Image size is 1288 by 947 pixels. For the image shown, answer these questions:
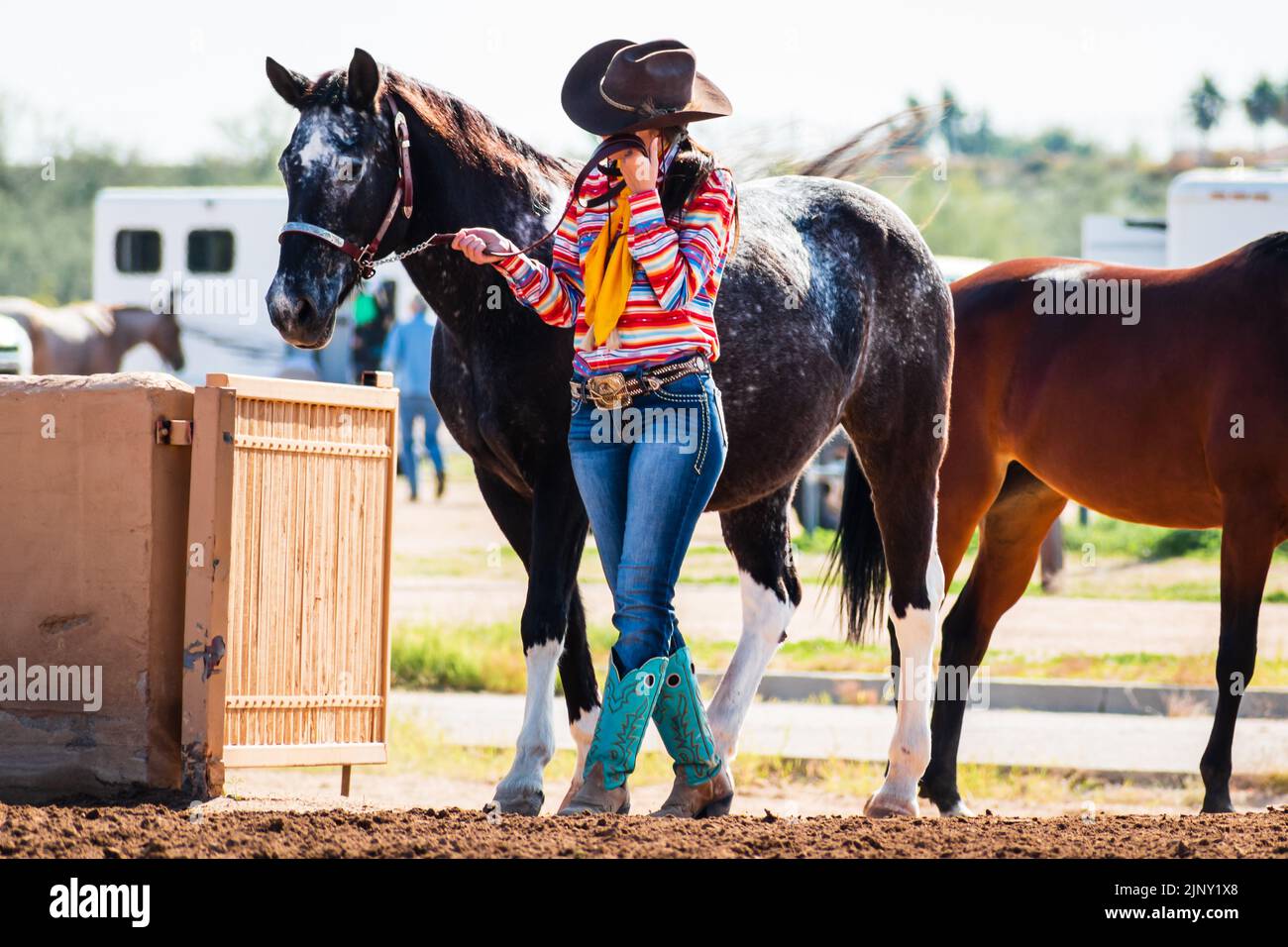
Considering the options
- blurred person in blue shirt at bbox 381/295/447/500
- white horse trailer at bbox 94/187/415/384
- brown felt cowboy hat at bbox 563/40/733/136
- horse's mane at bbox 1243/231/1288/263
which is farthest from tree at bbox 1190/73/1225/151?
brown felt cowboy hat at bbox 563/40/733/136

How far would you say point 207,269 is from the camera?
26016mm

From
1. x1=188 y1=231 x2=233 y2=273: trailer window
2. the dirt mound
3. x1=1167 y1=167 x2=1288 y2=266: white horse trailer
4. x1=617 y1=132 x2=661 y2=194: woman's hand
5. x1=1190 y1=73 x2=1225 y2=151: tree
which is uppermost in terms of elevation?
x1=1190 y1=73 x2=1225 y2=151: tree

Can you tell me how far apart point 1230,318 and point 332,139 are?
3.65 m

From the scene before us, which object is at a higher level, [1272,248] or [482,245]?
Answer: [1272,248]

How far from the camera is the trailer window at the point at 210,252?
85.0 feet

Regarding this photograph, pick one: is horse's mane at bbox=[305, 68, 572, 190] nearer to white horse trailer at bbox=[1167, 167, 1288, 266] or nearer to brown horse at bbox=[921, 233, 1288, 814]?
brown horse at bbox=[921, 233, 1288, 814]

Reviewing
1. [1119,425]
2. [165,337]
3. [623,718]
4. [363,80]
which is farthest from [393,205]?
[165,337]

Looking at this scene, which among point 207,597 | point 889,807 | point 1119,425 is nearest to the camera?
point 207,597

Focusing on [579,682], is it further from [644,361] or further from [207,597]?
[644,361]

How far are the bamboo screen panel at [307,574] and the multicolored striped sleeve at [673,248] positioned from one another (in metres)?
1.59

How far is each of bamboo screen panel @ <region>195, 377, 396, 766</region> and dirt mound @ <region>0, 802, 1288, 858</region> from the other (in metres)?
0.80

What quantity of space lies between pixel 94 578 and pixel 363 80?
1.72 m

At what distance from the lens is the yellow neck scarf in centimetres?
440

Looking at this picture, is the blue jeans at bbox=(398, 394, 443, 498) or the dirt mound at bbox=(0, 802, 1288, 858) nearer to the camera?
the dirt mound at bbox=(0, 802, 1288, 858)
